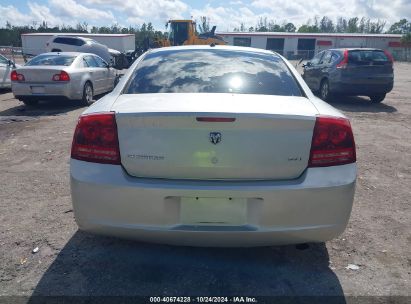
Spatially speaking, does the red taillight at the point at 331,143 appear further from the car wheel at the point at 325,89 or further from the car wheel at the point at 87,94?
the car wheel at the point at 325,89

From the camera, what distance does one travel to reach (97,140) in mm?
2500

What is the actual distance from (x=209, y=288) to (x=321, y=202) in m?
0.99

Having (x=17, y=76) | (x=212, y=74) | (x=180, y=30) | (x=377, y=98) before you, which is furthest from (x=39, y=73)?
(x=180, y=30)

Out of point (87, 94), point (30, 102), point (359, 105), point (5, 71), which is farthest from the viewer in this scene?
point (5, 71)

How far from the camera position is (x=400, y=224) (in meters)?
3.71

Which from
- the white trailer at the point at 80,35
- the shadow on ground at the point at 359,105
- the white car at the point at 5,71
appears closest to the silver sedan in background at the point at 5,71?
the white car at the point at 5,71

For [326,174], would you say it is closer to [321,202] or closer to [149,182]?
[321,202]

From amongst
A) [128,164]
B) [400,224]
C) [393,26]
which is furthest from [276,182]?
[393,26]

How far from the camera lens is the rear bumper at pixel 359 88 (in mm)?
11023

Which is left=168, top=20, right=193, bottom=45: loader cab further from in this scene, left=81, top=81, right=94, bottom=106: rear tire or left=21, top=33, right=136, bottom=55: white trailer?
left=81, top=81, right=94, bottom=106: rear tire

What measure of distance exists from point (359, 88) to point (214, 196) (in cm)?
1006

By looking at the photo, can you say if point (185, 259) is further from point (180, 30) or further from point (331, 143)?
point (180, 30)

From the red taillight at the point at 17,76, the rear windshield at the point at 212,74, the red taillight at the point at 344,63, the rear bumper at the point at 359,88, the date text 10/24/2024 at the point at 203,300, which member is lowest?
the date text 10/24/2024 at the point at 203,300

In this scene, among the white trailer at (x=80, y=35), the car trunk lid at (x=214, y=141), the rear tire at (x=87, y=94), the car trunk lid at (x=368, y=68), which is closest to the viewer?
the car trunk lid at (x=214, y=141)
